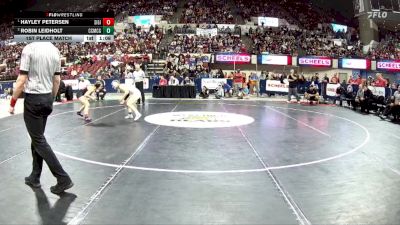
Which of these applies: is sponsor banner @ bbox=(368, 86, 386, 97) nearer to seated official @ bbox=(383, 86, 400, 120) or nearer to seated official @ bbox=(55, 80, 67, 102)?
seated official @ bbox=(383, 86, 400, 120)

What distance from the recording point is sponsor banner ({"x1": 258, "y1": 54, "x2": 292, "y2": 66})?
99.8 feet

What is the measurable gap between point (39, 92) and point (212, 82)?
18825mm

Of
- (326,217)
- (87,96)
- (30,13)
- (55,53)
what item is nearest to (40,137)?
(55,53)

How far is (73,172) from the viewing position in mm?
6262

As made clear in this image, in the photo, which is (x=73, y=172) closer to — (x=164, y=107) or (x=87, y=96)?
(x=87, y=96)

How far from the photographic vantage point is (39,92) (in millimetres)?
5000

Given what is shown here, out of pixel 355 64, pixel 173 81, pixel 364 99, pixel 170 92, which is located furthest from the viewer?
pixel 355 64

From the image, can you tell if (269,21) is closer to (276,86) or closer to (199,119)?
(276,86)

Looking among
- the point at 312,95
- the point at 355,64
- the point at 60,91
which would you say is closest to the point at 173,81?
the point at 60,91

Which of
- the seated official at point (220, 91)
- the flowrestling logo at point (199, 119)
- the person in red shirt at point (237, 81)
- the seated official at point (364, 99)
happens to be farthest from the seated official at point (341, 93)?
the flowrestling logo at point (199, 119)

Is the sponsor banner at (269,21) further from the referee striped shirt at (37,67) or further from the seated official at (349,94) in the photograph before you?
the referee striped shirt at (37,67)

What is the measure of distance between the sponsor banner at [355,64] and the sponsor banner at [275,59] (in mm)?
3599

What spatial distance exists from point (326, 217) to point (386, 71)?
26685mm

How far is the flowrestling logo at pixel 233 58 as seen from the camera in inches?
1191
